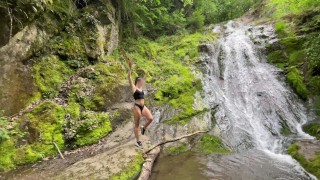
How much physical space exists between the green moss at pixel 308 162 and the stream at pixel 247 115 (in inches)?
5.8

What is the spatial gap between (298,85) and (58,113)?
10.2 m

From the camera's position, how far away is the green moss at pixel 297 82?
35.7 ft

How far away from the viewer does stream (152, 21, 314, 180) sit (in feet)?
21.1

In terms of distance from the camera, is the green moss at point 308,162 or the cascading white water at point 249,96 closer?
the green moss at point 308,162

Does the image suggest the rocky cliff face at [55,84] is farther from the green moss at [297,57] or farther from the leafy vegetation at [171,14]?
the green moss at [297,57]

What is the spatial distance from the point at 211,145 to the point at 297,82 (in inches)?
236

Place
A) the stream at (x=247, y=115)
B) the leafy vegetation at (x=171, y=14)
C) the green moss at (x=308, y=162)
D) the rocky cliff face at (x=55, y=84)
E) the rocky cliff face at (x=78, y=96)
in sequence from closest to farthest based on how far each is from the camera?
the green moss at (x=308, y=162) → the stream at (x=247, y=115) → the rocky cliff face at (x=78, y=96) → the rocky cliff face at (x=55, y=84) → the leafy vegetation at (x=171, y=14)

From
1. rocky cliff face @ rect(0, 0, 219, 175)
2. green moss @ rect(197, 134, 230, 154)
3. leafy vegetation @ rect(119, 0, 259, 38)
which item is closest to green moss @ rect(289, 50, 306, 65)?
rocky cliff face @ rect(0, 0, 219, 175)

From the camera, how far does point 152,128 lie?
890cm

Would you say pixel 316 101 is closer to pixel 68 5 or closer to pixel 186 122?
pixel 186 122

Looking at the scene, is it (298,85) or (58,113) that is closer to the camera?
(58,113)

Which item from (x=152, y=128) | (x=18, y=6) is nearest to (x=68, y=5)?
(x=18, y=6)

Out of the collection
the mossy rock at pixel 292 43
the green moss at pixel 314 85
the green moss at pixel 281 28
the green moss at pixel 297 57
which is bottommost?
the green moss at pixel 314 85

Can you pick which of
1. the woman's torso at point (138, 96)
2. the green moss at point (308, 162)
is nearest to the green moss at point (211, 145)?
the green moss at point (308, 162)
